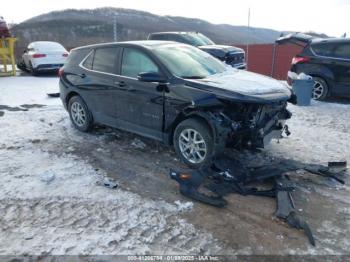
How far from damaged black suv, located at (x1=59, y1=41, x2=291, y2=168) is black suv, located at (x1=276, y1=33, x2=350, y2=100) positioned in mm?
4697

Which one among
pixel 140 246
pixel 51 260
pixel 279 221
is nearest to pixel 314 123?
pixel 279 221

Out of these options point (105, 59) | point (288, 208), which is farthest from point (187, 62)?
point (288, 208)

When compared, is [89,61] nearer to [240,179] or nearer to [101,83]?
[101,83]

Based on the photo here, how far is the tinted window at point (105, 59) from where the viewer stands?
5925 mm

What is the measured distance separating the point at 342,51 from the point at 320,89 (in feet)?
3.68

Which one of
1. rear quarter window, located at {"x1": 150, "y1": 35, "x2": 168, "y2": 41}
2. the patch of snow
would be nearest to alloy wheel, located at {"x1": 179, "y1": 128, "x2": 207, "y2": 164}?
the patch of snow

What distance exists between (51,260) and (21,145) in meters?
3.39

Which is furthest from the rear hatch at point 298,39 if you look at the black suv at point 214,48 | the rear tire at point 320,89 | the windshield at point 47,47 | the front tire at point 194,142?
the windshield at point 47,47

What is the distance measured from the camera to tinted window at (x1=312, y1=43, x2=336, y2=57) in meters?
9.56

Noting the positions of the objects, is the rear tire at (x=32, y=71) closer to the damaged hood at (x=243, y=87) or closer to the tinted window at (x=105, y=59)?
the tinted window at (x=105, y=59)

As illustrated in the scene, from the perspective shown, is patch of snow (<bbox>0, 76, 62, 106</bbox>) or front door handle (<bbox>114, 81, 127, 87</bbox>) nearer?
front door handle (<bbox>114, 81, 127, 87</bbox>)

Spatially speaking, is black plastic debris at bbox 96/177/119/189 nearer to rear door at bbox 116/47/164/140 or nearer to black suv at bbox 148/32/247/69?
rear door at bbox 116/47/164/140

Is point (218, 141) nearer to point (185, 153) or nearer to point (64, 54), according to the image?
point (185, 153)

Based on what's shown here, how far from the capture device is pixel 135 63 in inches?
220
